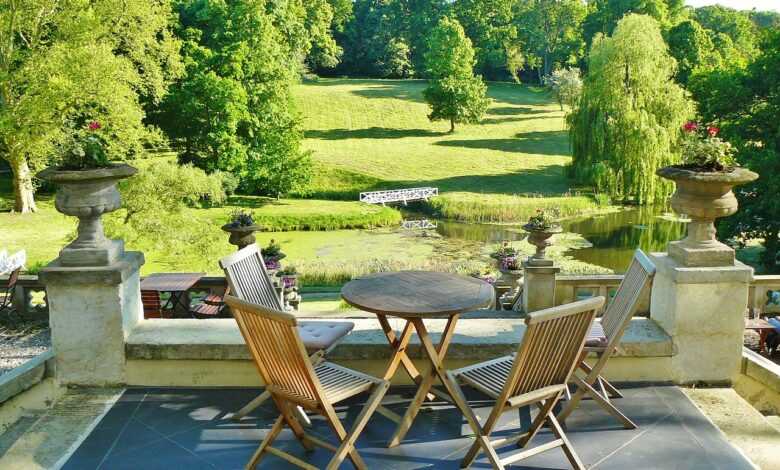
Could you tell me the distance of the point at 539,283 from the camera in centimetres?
886

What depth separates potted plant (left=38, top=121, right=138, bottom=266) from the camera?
14.1 feet

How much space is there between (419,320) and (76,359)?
2.24 m

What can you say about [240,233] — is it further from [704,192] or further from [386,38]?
[386,38]

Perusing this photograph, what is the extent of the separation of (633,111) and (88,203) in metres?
26.4

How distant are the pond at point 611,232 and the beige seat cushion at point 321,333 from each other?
63.6 ft

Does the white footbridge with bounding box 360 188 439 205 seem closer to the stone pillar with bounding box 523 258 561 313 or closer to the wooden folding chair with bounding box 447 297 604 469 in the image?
the stone pillar with bounding box 523 258 561 313

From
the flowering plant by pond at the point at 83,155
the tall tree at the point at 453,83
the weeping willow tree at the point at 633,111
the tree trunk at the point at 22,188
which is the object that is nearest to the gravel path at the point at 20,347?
the flowering plant by pond at the point at 83,155

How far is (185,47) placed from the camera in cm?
3136

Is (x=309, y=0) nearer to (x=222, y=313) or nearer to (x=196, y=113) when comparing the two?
(x=196, y=113)

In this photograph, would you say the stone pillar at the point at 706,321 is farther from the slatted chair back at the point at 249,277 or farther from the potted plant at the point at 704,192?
the slatted chair back at the point at 249,277

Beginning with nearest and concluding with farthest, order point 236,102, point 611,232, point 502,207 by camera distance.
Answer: point 611,232 < point 236,102 < point 502,207

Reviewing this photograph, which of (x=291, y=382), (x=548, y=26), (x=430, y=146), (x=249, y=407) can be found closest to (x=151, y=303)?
(x=249, y=407)

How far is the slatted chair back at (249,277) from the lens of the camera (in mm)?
4363

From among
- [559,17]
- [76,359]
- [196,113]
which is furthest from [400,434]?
[559,17]
